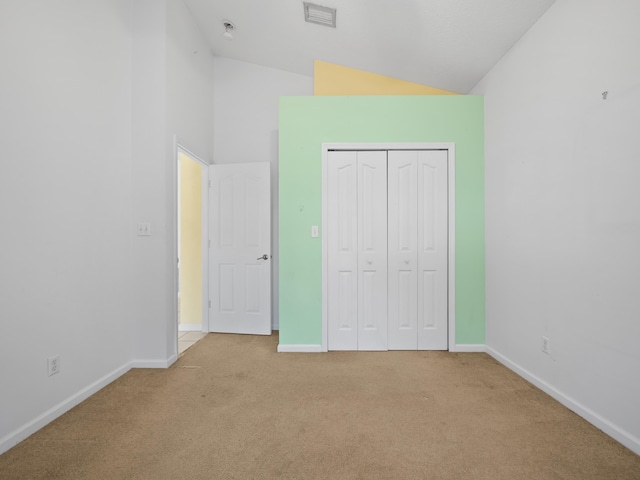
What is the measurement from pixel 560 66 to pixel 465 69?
1032 millimetres

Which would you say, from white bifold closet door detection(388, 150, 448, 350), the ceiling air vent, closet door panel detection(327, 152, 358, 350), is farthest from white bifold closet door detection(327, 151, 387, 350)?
the ceiling air vent

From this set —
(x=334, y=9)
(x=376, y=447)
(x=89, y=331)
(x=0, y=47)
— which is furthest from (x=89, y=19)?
(x=376, y=447)

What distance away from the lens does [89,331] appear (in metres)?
2.17

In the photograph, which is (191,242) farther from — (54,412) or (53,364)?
(54,412)

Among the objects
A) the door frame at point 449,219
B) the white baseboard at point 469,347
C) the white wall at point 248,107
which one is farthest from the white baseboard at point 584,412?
the white wall at point 248,107

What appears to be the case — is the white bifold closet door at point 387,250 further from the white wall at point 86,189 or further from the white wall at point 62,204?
the white wall at point 62,204

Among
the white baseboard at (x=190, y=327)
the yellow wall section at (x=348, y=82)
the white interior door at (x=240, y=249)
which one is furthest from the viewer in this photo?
the white baseboard at (x=190, y=327)

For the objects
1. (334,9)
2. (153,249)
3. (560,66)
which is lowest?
(153,249)

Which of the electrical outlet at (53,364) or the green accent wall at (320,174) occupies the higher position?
the green accent wall at (320,174)

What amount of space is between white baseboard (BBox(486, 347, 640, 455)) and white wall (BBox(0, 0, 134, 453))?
3.28 metres

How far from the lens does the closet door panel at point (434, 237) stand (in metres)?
2.99

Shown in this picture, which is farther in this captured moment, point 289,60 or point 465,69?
point 289,60

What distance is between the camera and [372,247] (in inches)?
118

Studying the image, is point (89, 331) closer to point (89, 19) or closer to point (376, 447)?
point (376, 447)
